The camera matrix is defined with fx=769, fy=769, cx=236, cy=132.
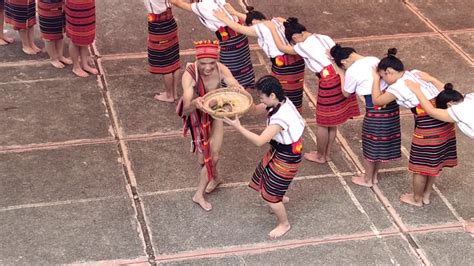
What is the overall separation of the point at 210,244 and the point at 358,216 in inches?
47.4

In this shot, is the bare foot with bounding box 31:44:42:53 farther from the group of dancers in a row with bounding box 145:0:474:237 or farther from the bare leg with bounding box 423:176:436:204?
the bare leg with bounding box 423:176:436:204

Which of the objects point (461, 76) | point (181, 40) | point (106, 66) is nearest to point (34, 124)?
point (106, 66)

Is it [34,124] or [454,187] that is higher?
[454,187]

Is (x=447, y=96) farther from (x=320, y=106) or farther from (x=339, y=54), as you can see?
(x=320, y=106)

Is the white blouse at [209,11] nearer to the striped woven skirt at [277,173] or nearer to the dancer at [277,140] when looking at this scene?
the dancer at [277,140]

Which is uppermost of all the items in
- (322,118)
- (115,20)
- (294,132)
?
(294,132)

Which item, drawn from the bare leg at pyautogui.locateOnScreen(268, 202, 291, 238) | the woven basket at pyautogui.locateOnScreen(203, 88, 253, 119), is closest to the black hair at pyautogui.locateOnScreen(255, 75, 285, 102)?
the woven basket at pyautogui.locateOnScreen(203, 88, 253, 119)

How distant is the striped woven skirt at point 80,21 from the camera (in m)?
7.39

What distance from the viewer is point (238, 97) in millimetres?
5367

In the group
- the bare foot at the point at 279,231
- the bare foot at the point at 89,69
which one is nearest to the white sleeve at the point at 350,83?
the bare foot at the point at 279,231

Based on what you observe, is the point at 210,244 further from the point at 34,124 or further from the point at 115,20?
the point at 115,20

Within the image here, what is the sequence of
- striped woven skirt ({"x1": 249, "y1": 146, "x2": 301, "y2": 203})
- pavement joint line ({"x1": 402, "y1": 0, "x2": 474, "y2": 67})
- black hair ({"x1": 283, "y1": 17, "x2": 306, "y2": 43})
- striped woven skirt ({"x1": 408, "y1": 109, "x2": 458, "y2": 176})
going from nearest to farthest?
striped woven skirt ({"x1": 249, "y1": 146, "x2": 301, "y2": 203})
striped woven skirt ({"x1": 408, "y1": 109, "x2": 458, "y2": 176})
black hair ({"x1": 283, "y1": 17, "x2": 306, "y2": 43})
pavement joint line ({"x1": 402, "y1": 0, "x2": 474, "y2": 67})

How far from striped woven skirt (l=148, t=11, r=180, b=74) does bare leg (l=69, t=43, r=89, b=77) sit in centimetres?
89

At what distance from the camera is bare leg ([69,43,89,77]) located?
7.67 m
